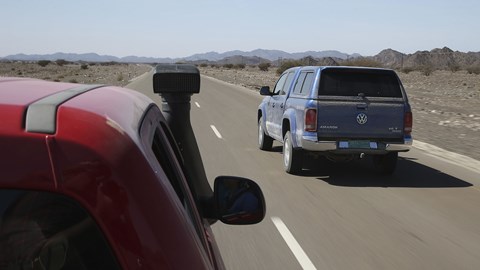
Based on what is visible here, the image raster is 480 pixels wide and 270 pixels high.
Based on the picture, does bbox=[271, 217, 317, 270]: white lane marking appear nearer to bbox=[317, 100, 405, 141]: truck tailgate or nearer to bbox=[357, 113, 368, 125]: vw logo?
bbox=[317, 100, 405, 141]: truck tailgate

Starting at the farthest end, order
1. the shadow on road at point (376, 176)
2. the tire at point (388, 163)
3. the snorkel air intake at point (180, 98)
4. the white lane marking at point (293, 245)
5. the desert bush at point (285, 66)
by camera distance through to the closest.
Result: the desert bush at point (285, 66), the tire at point (388, 163), the shadow on road at point (376, 176), the white lane marking at point (293, 245), the snorkel air intake at point (180, 98)

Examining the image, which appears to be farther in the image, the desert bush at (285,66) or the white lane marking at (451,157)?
the desert bush at (285,66)

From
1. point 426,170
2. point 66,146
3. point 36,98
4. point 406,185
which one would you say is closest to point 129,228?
point 66,146

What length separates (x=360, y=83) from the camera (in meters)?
10.1

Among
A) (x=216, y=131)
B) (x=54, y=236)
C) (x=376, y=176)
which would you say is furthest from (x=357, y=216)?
(x=216, y=131)

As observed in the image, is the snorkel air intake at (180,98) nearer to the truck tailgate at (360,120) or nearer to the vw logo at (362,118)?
the truck tailgate at (360,120)

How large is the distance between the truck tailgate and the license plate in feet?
0.31

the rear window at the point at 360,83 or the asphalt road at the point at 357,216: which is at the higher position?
the rear window at the point at 360,83

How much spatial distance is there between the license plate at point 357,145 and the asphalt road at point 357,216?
614 mm

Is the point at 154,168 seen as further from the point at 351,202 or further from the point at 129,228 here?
the point at 351,202

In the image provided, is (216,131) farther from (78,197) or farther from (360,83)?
(78,197)

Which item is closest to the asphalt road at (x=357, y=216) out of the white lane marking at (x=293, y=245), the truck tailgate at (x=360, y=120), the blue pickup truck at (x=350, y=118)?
the white lane marking at (x=293, y=245)

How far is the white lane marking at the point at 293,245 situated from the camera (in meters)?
5.35

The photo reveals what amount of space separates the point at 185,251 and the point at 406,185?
848 cm
